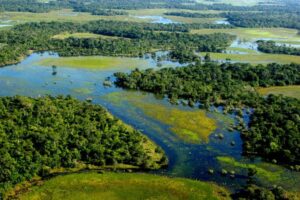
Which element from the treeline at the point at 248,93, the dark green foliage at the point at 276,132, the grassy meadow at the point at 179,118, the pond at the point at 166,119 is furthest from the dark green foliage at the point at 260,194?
the grassy meadow at the point at 179,118

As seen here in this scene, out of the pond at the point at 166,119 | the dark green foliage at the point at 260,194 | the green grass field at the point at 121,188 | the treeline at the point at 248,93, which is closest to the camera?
the dark green foliage at the point at 260,194

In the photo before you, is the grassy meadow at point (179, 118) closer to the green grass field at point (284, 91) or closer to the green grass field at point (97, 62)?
the green grass field at point (284, 91)

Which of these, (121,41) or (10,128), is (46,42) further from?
(10,128)

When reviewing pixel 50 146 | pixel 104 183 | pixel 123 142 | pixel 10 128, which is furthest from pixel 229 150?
pixel 10 128

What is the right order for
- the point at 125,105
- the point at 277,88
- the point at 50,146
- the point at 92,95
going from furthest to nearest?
the point at 277,88 < the point at 92,95 < the point at 125,105 < the point at 50,146

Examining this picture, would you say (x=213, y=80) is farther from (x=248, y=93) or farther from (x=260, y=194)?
(x=260, y=194)

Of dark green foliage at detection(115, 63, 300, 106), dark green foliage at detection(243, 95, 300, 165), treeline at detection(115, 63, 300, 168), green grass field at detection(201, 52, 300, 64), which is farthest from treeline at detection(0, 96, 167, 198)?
green grass field at detection(201, 52, 300, 64)
